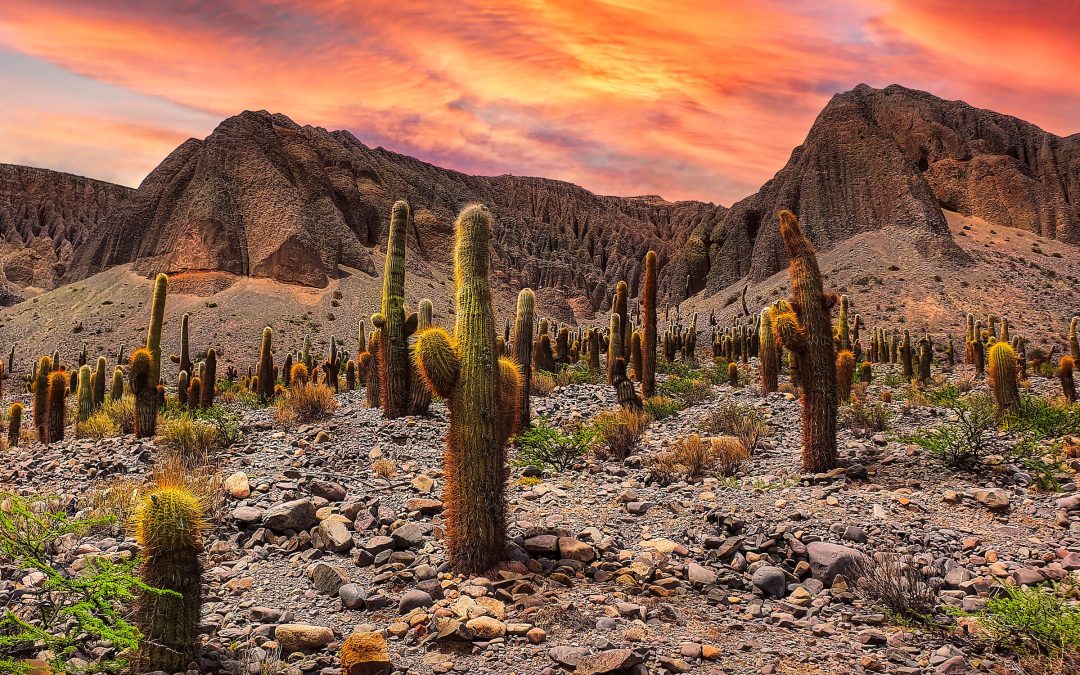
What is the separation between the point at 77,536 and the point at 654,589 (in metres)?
5.88

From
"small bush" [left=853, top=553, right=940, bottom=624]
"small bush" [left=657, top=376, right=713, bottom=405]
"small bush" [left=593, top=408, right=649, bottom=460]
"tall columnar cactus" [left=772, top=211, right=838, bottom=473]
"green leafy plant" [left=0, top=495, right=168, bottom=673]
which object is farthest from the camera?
"small bush" [left=657, top=376, right=713, bottom=405]

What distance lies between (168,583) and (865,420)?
1069 centimetres

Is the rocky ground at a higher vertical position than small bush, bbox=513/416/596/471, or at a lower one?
lower

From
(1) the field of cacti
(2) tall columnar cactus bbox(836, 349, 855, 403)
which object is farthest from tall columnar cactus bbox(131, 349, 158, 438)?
(2) tall columnar cactus bbox(836, 349, 855, 403)

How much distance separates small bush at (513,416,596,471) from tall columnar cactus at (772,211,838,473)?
130 inches

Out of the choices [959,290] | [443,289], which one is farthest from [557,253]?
[959,290]

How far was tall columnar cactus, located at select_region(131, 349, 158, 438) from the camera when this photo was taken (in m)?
12.3

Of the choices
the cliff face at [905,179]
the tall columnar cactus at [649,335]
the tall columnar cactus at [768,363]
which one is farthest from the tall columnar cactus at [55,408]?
the cliff face at [905,179]

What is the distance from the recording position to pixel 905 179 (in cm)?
5994

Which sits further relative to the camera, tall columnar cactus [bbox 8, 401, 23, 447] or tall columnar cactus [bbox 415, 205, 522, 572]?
tall columnar cactus [bbox 8, 401, 23, 447]

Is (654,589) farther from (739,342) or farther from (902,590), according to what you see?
(739,342)

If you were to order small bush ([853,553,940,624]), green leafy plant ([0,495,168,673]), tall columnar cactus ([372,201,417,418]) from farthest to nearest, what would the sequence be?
tall columnar cactus ([372,201,417,418]), small bush ([853,553,940,624]), green leafy plant ([0,495,168,673])

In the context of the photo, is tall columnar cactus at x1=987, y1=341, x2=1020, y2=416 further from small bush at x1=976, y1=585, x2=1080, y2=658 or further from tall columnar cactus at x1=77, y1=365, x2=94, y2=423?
tall columnar cactus at x1=77, y1=365, x2=94, y2=423

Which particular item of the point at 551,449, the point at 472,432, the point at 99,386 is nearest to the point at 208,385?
the point at 99,386
